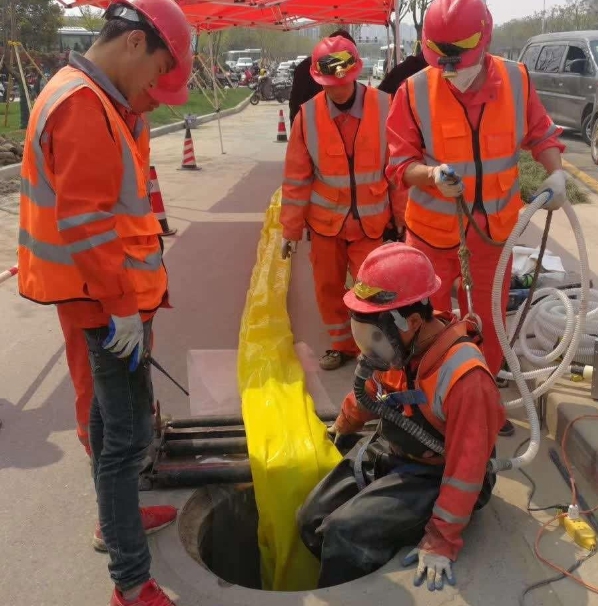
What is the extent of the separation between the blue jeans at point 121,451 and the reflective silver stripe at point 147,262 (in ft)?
0.74

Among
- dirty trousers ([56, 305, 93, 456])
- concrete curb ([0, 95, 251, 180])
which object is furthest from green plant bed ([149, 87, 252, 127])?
dirty trousers ([56, 305, 93, 456])

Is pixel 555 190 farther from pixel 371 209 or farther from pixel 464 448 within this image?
pixel 371 209

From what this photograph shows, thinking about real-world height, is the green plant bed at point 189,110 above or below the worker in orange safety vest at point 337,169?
below

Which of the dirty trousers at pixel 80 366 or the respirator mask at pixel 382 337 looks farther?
the dirty trousers at pixel 80 366

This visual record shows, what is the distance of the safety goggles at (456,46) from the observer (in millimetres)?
2938

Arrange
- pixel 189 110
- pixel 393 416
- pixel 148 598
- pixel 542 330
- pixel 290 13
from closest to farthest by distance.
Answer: pixel 148 598 < pixel 393 416 < pixel 542 330 < pixel 290 13 < pixel 189 110

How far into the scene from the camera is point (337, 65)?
4.09 metres

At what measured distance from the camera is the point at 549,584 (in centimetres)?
257

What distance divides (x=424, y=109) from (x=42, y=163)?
1712 mm

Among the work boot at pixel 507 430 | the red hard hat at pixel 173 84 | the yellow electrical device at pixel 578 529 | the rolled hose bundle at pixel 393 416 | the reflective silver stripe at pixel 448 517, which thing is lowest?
the work boot at pixel 507 430

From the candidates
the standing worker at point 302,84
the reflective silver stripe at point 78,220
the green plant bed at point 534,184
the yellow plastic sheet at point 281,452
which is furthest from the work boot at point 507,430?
the green plant bed at point 534,184

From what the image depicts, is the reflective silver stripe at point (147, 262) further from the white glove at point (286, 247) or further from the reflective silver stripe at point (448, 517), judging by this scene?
the white glove at point (286, 247)

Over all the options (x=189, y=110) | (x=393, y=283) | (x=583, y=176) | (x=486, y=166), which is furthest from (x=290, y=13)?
(x=189, y=110)

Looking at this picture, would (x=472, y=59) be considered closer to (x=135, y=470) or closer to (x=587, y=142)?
(x=135, y=470)
